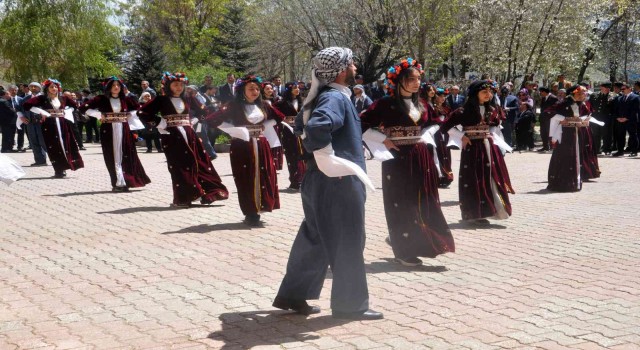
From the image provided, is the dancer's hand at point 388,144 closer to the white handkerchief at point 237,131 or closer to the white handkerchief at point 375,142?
the white handkerchief at point 375,142

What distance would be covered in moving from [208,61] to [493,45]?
21532 mm

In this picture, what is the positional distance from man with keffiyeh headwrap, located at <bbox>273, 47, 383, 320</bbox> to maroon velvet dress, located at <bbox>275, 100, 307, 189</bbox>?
8060 mm

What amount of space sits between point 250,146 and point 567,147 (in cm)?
608

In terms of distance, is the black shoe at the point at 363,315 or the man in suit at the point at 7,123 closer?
the black shoe at the point at 363,315

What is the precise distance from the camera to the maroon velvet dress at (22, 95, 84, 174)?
16344mm

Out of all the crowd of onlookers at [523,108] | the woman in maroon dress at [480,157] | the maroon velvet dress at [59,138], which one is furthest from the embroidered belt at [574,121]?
the maroon velvet dress at [59,138]

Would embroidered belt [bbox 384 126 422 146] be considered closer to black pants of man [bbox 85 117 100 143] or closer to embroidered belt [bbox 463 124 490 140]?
embroidered belt [bbox 463 124 490 140]

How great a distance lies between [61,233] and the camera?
9.90 meters

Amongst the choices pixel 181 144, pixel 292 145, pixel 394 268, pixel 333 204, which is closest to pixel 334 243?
pixel 333 204

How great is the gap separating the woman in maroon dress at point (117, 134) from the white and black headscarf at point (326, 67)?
8.57 meters

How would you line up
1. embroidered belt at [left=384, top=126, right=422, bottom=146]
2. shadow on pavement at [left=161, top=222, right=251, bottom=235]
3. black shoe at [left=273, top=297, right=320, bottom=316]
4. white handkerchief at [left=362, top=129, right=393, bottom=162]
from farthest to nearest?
shadow on pavement at [left=161, top=222, right=251, bottom=235]
embroidered belt at [left=384, top=126, right=422, bottom=146]
white handkerchief at [left=362, top=129, right=393, bottom=162]
black shoe at [left=273, top=297, right=320, bottom=316]

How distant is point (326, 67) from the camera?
5.89 meters

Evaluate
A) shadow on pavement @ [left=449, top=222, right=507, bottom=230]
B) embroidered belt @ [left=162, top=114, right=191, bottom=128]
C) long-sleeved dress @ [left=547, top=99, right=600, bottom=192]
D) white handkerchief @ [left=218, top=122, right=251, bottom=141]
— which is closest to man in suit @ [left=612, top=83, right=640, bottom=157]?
long-sleeved dress @ [left=547, top=99, right=600, bottom=192]

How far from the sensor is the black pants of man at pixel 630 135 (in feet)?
68.5
